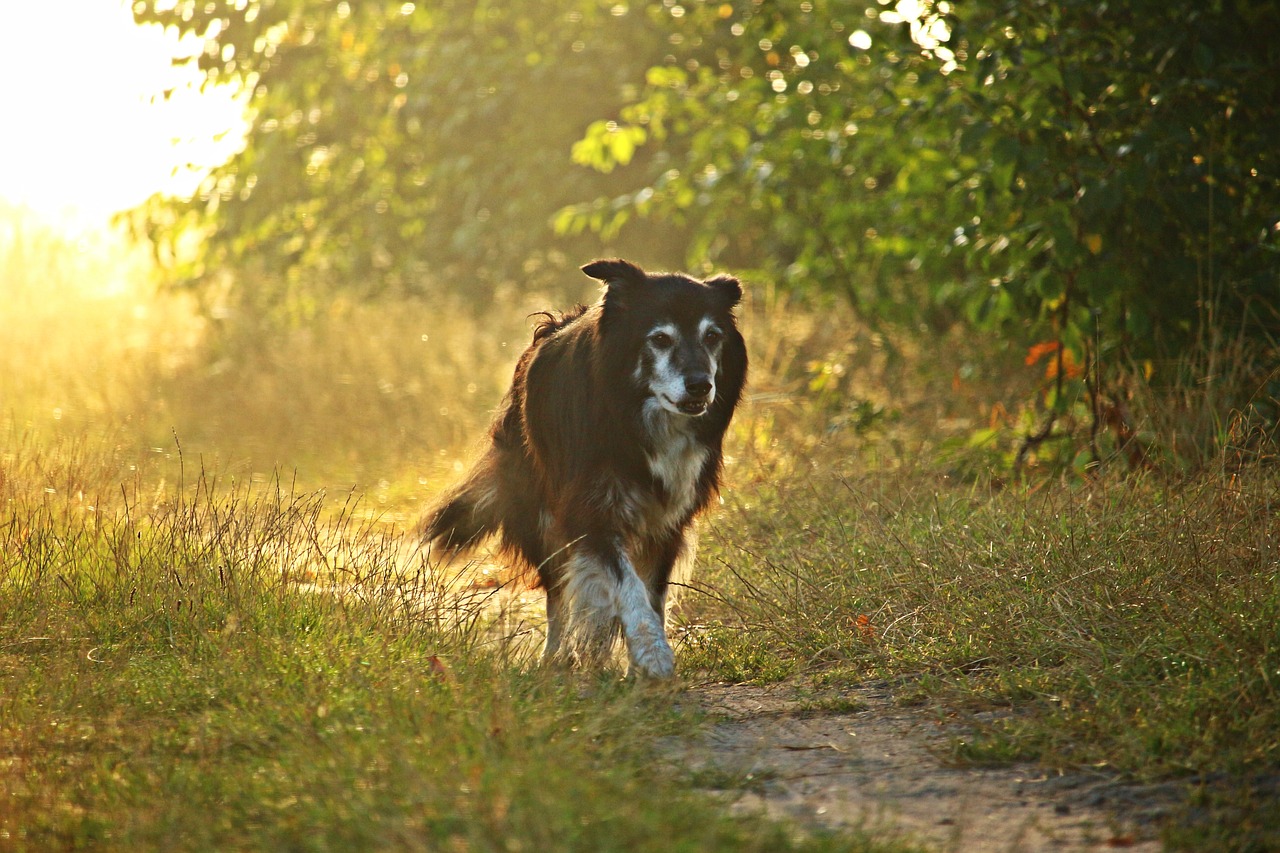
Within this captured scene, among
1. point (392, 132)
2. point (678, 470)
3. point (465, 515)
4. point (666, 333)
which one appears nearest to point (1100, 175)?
point (666, 333)

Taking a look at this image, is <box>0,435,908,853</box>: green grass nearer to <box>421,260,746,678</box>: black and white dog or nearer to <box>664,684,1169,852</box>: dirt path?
<box>664,684,1169,852</box>: dirt path

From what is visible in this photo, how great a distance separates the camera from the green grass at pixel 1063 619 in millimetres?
3141

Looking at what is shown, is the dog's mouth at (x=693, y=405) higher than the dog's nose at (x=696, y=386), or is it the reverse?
the dog's nose at (x=696, y=386)

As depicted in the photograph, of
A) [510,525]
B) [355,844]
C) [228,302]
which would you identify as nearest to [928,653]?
[510,525]

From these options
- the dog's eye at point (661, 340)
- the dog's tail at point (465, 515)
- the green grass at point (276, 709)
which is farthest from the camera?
the dog's tail at point (465, 515)

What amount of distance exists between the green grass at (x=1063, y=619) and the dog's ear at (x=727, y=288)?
3.71 feet

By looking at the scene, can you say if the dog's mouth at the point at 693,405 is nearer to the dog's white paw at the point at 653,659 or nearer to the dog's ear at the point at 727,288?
the dog's ear at the point at 727,288

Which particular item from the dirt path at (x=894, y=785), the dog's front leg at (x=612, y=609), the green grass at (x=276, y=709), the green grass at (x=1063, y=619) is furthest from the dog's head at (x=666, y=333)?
the dirt path at (x=894, y=785)

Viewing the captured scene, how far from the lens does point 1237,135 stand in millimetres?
5914

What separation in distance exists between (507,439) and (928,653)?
2010 mm

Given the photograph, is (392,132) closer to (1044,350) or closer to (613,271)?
(1044,350)

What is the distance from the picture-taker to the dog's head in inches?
175

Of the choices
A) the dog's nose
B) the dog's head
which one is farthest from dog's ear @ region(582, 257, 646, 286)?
the dog's nose

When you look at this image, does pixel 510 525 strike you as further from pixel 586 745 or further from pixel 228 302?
pixel 228 302
